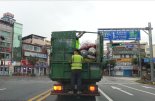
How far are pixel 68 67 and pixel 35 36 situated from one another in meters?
98.8

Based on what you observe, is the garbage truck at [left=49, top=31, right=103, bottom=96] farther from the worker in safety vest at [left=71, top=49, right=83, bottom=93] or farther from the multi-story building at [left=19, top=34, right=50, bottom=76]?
the multi-story building at [left=19, top=34, right=50, bottom=76]

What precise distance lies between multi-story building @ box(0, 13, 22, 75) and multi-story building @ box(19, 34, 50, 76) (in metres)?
3.98

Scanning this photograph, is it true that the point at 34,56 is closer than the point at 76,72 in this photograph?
No

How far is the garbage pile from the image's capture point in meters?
15.3

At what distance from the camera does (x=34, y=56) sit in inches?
4092

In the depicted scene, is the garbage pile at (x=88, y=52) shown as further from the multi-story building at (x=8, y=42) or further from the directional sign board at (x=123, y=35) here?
the multi-story building at (x=8, y=42)

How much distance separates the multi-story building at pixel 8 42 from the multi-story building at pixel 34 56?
398cm

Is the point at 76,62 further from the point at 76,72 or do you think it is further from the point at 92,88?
the point at 92,88

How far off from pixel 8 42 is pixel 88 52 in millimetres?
79009

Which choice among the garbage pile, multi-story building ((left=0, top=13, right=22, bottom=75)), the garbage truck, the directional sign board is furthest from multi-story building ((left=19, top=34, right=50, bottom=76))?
the garbage truck

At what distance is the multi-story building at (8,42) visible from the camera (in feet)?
296

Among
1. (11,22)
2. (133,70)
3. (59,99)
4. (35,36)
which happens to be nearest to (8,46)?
(11,22)

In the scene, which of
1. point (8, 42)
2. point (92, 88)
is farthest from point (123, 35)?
point (8, 42)

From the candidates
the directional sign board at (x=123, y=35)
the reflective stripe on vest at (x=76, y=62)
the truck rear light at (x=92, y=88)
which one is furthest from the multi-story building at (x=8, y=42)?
the truck rear light at (x=92, y=88)
